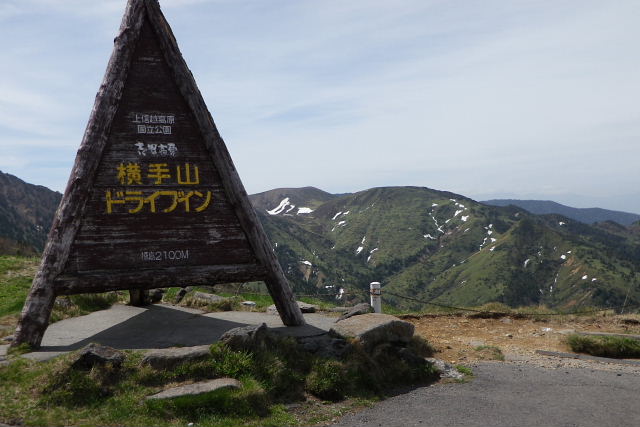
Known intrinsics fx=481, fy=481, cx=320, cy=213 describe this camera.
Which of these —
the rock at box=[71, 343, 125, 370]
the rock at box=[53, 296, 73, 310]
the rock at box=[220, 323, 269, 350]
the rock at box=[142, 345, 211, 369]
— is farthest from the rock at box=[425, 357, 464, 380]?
the rock at box=[53, 296, 73, 310]

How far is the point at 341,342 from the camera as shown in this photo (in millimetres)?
10812

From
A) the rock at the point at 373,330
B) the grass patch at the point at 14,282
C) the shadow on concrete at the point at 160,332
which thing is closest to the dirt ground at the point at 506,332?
the rock at the point at 373,330

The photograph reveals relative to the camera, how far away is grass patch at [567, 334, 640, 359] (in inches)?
500

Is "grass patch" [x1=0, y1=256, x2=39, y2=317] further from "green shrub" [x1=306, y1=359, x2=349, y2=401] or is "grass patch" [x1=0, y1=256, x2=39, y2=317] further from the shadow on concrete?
"green shrub" [x1=306, y1=359, x2=349, y2=401]

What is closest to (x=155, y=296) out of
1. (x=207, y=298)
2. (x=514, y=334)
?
(x=207, y=298)

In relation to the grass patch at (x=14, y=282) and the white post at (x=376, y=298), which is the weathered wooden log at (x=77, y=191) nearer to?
the grass patch at (x=14, y=282)

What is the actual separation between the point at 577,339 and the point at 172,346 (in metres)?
10.7

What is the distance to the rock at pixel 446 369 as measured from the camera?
35.7 feet

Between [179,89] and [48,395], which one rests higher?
[179,89]

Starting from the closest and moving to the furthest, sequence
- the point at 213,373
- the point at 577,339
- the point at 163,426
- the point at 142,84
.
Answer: the point at 163,426 → the point at 213,373 → the point at 142,84 → the point at 577,339

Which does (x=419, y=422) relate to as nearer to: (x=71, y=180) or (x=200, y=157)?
(x=200, y=157)

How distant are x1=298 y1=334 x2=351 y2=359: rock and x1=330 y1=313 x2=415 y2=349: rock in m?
0.33

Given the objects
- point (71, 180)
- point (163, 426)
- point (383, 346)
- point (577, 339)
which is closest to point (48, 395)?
point (163, 426)

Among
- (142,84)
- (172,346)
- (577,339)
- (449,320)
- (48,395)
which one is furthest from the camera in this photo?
(449,320)
